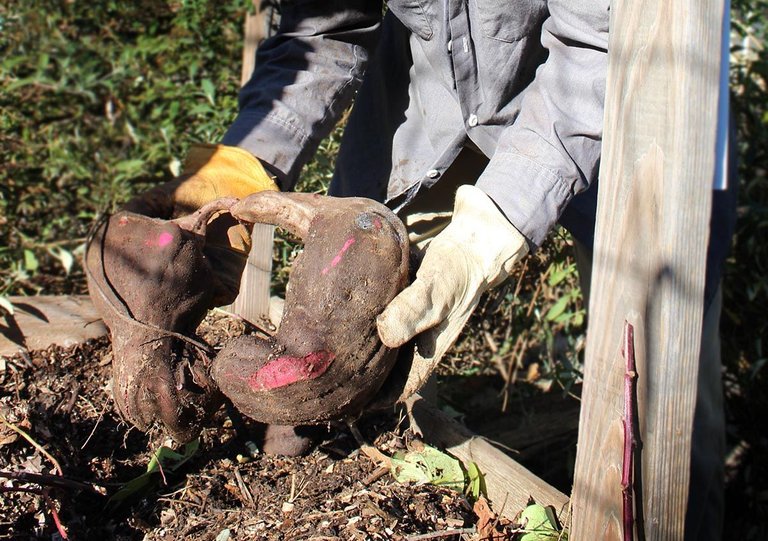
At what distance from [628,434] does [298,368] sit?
1.98ft

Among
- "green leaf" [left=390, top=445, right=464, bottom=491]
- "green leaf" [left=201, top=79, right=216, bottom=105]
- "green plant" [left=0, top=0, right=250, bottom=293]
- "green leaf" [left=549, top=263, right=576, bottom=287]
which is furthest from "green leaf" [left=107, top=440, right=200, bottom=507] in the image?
"green leaf" [left=201, top=79, right=216, bottom=105]

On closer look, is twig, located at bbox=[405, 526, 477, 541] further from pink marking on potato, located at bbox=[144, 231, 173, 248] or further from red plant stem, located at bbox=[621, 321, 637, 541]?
pink marking on potato, located at bbox=[144, 231, 173, 248]

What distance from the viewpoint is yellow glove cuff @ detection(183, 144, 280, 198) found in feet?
6.86

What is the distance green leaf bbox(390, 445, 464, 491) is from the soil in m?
0.02

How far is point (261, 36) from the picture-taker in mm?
3686

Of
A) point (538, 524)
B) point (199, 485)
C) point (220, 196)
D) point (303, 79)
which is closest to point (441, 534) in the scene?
point (538, 524)

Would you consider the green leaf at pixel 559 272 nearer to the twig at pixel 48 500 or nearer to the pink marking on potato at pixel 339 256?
the pink marking on potato at pixel 339 256

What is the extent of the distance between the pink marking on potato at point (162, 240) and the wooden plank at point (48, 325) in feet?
2.72

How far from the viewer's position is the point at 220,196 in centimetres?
207

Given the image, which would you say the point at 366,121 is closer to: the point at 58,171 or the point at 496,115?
the point at 496,115

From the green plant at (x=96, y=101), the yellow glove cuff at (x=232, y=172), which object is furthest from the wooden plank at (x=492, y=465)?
the green plant at (x=96, y=101)

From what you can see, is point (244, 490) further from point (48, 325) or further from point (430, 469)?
point (48, 325)

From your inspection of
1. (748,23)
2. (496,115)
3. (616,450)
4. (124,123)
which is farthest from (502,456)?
(124,123)

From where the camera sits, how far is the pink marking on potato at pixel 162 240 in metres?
1.79
